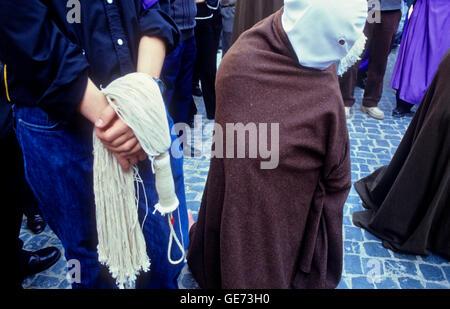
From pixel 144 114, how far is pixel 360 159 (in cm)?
342

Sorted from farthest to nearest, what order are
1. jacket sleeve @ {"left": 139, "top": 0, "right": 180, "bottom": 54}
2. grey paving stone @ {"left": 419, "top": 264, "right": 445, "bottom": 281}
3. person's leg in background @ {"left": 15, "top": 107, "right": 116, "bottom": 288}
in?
grey paving stone @ {"left": 419, "top": 264, "right": 445, "bottom": 281} → jacket sleeve @ {"left": 139, "top": 0, "right": 180, "bottom": 54} → person's leg in background @ {"left": 15, "top": 107, "right": 116, "bottom": 288}

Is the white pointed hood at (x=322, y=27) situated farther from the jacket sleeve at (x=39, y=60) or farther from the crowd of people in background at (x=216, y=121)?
the jacket sleeve at (x=39, y=60)

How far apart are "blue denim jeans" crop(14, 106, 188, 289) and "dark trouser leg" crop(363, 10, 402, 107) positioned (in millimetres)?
4463

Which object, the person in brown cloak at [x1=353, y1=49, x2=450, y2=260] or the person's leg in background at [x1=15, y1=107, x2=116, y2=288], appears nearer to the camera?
the person's leg in background at [x1=15, y1=107, x2=116, y2=288]

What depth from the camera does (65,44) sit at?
1.10 meters

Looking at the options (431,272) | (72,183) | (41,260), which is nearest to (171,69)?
(41,260)

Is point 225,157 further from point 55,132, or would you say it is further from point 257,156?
point 55,132

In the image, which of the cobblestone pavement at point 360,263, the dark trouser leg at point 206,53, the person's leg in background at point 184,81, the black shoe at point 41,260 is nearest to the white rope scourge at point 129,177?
the cobblestone pavement at point 360,263

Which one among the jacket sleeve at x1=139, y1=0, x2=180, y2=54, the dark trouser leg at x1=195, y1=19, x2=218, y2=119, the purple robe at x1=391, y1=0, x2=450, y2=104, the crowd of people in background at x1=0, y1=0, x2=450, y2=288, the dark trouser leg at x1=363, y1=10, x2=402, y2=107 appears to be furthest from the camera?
the dark trouser leg at x1=363, y1=10, x2=402, y2=107

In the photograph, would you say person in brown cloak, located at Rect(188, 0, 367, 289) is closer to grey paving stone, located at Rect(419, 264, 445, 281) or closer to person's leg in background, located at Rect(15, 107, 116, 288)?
person's leg in background, located at Rect(15, 107, 116, 288)

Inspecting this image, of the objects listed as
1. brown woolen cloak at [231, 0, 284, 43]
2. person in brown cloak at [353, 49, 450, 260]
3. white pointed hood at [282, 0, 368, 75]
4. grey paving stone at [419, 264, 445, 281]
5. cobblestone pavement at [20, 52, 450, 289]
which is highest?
white pointed hood at [282, 0, 368, 75]

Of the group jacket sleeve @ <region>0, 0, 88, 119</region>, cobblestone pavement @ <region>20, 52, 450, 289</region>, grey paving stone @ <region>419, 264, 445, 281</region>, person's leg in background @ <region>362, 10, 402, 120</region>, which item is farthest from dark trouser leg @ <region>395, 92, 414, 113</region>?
jacket sleeve @ <region>0, 0, 88, 119</region>

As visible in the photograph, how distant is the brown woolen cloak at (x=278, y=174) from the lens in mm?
1471

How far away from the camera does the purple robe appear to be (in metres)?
4.38
